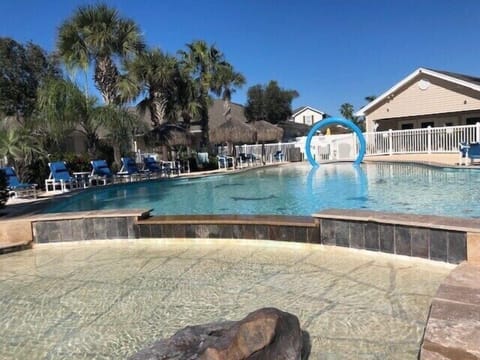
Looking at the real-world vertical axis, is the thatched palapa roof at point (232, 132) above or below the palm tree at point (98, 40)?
below

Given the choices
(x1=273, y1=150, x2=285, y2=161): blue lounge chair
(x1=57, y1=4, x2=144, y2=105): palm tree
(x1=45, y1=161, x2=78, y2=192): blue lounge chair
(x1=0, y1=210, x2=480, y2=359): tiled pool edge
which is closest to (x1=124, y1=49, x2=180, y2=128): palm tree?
(x1=57, y1=4, x2=144, y2=105): palm tree

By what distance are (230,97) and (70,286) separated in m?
26.0

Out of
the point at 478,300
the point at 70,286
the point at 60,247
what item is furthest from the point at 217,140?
the point at 478,300

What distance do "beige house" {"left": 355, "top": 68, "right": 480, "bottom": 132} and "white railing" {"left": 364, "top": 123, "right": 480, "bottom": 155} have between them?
2.24m

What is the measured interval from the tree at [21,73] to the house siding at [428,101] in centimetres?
2254

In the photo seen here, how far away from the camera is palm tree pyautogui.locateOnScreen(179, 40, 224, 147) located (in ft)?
83.4

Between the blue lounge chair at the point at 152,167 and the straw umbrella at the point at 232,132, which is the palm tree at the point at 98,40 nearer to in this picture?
the blue lounge chair at the point at 152,167

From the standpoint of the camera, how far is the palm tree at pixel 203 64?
25406 mm

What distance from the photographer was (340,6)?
819 inches

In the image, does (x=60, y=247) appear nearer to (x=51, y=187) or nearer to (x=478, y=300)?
(x=478, y=300)

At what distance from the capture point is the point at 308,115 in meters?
51.5

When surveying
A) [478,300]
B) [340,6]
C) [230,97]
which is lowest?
[478,300]

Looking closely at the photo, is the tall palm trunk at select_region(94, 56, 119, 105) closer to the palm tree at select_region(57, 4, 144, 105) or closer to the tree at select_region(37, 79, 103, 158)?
the palm tree at select_region(57, 4, 144, 105)

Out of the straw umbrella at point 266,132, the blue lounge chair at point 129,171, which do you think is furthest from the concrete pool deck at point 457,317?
the straw umbrella at point 266,132
